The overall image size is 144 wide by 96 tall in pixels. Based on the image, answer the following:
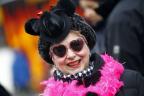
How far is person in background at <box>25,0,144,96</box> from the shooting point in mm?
3461

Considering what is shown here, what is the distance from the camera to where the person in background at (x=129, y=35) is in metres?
4.58

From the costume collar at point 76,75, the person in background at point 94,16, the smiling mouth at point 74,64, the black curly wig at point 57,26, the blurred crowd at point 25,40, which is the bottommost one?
the blurred crowd at point 25,40

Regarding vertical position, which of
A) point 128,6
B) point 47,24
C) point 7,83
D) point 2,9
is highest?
point 47,24

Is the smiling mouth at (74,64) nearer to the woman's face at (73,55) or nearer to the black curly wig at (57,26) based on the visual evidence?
the woman's face at (73,55)

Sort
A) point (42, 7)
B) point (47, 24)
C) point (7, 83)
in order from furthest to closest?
1. point (7, 83)
2. point (42, 7)
3. point (47, 24)

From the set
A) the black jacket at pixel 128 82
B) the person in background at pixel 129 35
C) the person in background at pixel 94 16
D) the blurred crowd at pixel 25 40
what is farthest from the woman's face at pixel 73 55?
the person in background at pixel 94 16

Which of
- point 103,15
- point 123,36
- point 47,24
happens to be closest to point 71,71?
point 47,24

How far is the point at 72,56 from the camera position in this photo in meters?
3.46

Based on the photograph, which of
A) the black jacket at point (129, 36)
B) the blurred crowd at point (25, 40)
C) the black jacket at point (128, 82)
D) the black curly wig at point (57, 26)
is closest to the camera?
the black curly wig at point (57, 26)

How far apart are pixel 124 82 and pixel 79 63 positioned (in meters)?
0.35

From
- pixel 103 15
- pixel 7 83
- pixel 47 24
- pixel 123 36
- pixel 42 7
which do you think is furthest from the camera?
pixel 7 83

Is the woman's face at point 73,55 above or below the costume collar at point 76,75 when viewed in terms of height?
above

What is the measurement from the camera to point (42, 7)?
21.9 feet

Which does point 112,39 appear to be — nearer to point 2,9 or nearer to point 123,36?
point 123,36
